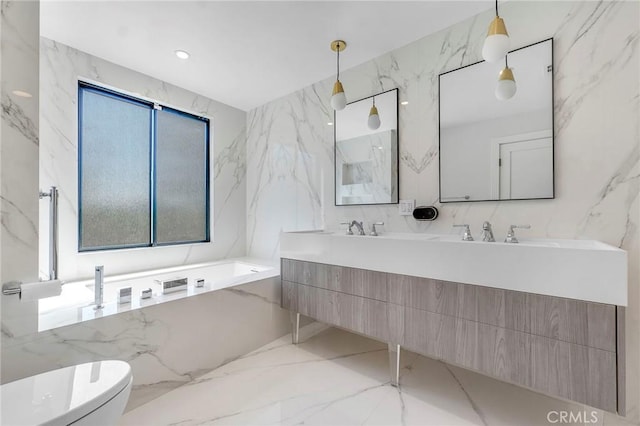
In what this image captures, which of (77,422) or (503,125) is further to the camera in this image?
(503,125)

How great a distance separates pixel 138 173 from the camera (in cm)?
262

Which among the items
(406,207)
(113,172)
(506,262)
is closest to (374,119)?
(406,207)

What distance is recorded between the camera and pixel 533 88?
165 cm

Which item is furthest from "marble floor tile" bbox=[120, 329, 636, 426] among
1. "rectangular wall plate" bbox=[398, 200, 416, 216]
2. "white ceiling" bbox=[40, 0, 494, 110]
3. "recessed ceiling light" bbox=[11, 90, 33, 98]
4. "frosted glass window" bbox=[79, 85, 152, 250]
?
"white ceiling" bbox=[40, 0, 494, 110]

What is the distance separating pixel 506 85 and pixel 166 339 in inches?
99.8

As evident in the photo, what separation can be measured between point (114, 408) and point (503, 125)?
2436mm

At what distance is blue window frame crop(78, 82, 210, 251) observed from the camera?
7.68 feet

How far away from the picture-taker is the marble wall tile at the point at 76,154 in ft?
6.91

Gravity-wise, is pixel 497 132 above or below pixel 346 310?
above

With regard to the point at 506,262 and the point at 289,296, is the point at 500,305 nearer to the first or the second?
the point at 506,262

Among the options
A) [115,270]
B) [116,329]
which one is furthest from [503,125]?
[115,270]

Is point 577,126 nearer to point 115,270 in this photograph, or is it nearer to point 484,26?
point 484,26

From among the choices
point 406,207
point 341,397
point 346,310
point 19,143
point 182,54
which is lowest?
point 341,397

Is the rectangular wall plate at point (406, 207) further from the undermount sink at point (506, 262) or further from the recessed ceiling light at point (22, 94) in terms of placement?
the recessed ceiling light at point (22, 94)
